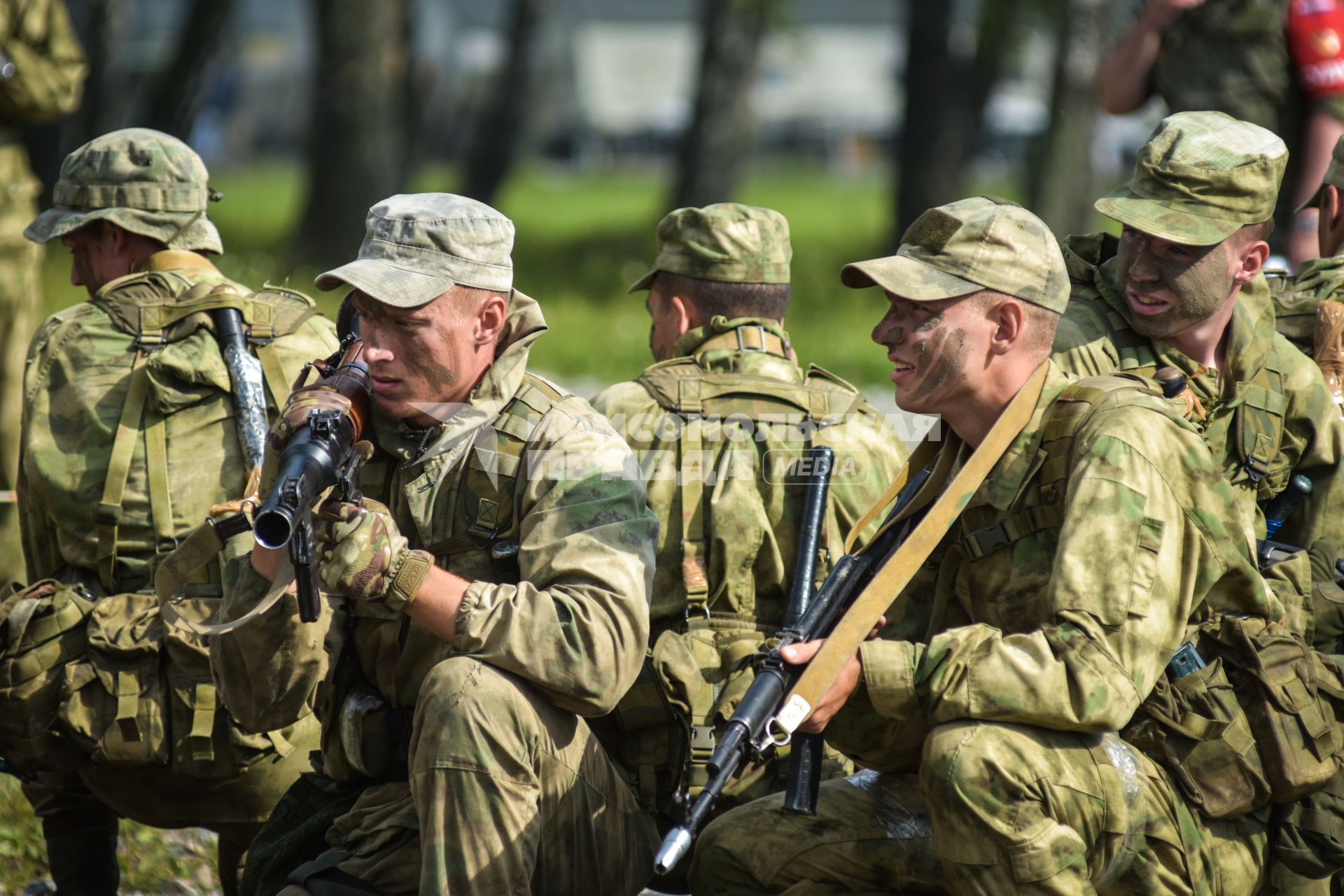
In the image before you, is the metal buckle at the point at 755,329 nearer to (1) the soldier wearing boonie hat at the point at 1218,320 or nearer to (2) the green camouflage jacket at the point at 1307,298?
(1) the soldier wearing boonie hat at the point at 1218,320

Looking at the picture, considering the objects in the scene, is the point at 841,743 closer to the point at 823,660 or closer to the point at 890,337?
the point at 823,660

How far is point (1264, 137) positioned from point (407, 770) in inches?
116

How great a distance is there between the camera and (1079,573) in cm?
355

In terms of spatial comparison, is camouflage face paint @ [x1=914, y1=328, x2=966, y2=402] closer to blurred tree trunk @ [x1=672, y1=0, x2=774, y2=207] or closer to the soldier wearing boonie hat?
the soldier wearing boonie hat

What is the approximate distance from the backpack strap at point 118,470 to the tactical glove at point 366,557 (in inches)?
70.5

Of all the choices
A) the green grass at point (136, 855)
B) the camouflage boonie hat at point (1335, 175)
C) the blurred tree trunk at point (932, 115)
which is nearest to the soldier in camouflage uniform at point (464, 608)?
the green grass at point (136, 855)

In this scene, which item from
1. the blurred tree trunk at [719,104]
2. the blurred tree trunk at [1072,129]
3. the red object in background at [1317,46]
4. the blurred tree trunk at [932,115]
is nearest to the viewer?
the red object in background at [1317,46]

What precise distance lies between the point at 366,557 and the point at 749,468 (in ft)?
5.86

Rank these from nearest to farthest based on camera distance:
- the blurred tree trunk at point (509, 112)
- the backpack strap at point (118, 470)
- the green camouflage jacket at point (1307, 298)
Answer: the backpack strap at point (118, 470) → the green camouflage jacket at point (1307, 298) → the blurred tree trunk at point (509, 112)

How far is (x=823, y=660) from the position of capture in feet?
11.6

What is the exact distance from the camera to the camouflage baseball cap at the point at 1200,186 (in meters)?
4.84

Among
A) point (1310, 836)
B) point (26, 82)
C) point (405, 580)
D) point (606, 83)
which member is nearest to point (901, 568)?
point (405, 580)

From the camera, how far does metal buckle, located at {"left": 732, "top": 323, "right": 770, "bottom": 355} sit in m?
5.54

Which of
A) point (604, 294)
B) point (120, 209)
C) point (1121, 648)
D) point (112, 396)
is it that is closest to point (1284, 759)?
point (1121, 648)
